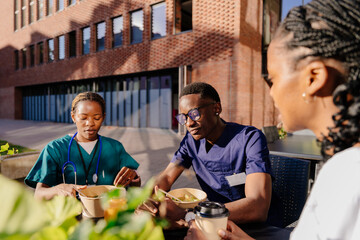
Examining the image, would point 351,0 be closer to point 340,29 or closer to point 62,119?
point 340,29

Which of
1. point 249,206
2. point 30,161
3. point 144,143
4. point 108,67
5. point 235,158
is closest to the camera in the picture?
point 249,206

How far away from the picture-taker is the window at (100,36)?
14.5 m

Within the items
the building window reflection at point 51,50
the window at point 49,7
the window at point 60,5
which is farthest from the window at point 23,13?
the window at point 60,5

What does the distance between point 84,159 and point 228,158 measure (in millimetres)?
1069

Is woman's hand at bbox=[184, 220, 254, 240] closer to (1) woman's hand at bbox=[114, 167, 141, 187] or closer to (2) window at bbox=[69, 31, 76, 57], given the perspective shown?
(1) woman's hand at bbox=[114, 167, 141, 187]

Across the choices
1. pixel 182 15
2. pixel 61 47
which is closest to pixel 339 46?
pixel 182 15

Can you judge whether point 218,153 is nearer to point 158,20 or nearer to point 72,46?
point 158,20

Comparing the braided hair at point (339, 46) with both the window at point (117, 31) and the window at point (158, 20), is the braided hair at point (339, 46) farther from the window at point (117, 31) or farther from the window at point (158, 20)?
the window at point (117, 31)

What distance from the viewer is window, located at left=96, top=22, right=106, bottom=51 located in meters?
14.5

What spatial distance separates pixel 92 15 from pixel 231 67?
9688 millimetres

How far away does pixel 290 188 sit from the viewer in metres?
1.89

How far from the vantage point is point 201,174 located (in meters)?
1.85

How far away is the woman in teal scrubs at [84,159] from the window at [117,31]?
1276cm

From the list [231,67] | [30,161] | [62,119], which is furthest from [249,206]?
[62,119]
